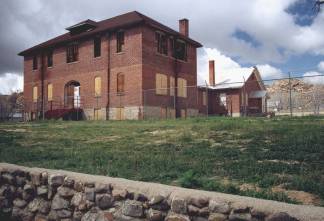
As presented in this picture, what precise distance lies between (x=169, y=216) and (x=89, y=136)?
28.5 ft


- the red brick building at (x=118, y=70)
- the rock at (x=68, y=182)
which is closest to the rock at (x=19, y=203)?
the rock at (x=68, y=182)

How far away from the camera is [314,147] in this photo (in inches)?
303

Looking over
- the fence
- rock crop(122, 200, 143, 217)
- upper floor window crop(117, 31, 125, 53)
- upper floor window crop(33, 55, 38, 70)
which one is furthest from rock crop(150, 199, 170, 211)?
upper floor window crop(33, 55, 38, 70)

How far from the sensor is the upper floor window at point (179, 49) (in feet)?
96.6

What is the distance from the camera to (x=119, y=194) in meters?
5.36

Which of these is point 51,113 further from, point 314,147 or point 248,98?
point 314,147

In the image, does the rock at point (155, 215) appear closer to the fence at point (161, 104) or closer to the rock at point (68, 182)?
the rock at point (68, 182)

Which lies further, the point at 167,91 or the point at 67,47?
the point at 67,47

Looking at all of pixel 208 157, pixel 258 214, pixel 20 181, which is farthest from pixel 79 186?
pixel 258 214

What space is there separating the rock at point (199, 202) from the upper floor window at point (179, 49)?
2542cm

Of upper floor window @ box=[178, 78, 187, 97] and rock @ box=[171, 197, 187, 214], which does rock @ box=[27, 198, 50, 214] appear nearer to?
rock @ box=[171, 197, 187, 214]

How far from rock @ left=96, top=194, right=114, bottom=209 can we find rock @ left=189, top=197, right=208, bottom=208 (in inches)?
59.3

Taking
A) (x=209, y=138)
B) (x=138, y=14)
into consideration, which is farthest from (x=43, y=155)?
(x=138, y=14)

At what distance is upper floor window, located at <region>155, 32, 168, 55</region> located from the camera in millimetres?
27548
